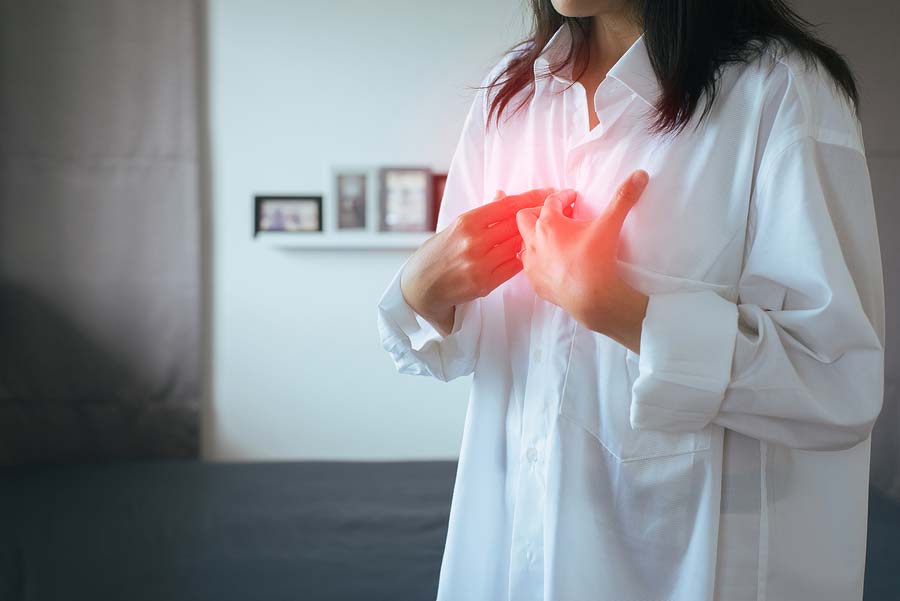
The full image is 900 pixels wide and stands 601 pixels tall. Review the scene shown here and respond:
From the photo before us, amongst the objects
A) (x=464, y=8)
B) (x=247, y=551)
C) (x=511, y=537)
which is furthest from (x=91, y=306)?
(x=511, y=537)

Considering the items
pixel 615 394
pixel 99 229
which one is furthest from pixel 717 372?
pixel 99 229

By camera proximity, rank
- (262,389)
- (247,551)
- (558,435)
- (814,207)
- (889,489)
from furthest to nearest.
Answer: (262,389) → (889,489) → (247,551) → (558,435) → (814,207)

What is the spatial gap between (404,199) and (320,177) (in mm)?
368

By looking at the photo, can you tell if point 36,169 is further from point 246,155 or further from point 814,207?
point 814,207

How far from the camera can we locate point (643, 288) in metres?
0.78

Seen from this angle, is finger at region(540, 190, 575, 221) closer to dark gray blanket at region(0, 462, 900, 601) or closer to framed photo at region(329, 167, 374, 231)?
dark gray blanket at region(0, 462, 900, 601)

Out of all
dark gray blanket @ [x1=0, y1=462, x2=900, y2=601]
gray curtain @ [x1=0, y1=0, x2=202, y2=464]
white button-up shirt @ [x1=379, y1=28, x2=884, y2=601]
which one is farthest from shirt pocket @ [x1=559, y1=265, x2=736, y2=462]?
gray curtain @ [x1=0, y1=0, x2=202, y2=464]

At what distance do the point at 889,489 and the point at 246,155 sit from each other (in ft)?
8.92

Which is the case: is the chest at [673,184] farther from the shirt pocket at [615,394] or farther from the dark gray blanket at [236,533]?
the dark gray blanket at [236,533]

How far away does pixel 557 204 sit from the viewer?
0.82 meters

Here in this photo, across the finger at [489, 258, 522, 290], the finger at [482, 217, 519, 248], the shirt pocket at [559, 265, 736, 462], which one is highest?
the finger at [482, 217, 519, 248]

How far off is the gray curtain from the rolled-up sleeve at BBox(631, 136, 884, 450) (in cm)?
262

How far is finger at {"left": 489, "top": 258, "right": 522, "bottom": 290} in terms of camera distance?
88 cm

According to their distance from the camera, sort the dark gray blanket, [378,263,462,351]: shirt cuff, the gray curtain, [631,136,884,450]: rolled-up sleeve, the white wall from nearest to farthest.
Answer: [631,136,884,450]: rolled-up sleeve
[378,263,462,351]: shirt cuff
the dark gray blanket
the gray curtain
the white wall
